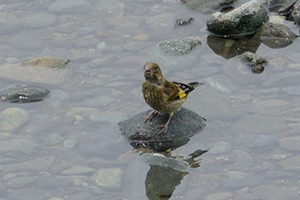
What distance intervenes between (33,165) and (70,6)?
4776 millimetres

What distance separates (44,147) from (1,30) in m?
3.79

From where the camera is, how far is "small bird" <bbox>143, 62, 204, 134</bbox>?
9430 mm

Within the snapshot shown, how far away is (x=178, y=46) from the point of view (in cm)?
1188

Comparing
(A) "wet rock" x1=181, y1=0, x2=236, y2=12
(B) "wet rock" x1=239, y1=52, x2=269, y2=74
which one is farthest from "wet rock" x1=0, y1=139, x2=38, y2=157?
(A) "wet rock" x1=181, y1=0, x2=236, y2=12

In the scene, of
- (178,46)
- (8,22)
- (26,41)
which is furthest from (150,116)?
(8,22)

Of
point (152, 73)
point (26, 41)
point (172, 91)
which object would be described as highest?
point (152, 73)

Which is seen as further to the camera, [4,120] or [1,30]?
[1,30]

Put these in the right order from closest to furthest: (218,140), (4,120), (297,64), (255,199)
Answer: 1. (255,199)
2. (218,140)
3. (4,120)
4. (297,64)

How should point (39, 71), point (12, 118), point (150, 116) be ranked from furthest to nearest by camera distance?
point (39, 71)
point (12, 118)
point (150, 116)

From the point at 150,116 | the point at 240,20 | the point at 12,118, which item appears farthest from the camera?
the point at 240,20

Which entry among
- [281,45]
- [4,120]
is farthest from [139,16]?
[4,120]

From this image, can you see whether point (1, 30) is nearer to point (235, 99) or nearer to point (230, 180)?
point (235, 99)

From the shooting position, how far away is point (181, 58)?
11703mm

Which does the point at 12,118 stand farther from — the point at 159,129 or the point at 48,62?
the point at 159,129
